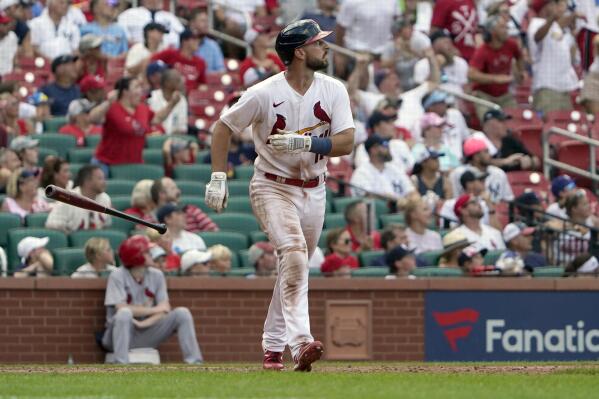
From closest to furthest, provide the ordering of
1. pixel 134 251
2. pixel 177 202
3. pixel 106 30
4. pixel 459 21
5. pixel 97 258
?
pixel 134 251 → pixel 97 258 → pixel 177 202 → pixel 106 30 → pixel 459 21

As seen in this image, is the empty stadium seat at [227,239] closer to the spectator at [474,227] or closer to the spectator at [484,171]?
the spectator at [474,227]

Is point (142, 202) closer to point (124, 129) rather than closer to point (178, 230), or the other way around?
point (178, 230)

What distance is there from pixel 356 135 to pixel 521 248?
289 cm

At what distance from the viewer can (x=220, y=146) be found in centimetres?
1001

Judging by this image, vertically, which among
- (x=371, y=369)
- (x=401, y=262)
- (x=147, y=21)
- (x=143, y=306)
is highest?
(x=147, y=21)

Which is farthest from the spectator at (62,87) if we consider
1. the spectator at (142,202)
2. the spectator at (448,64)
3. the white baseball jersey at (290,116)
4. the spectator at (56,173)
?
the white baseball jersey at (290,116)

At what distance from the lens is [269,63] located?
62.9 feet

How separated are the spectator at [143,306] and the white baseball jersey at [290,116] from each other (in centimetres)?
348

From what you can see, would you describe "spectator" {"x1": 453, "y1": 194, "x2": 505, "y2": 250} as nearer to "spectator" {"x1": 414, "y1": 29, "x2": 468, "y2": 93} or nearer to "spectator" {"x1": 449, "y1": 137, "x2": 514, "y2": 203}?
"spectator" {"x1": 449, "y1": 137, "x2": 514, "y2": 203}

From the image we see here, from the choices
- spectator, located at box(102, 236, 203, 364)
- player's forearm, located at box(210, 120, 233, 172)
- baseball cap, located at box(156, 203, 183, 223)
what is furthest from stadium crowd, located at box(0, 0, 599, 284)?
player's forearm, located at box(210, 120, 233, 172)

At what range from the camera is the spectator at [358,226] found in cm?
1543

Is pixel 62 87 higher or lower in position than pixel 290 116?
higher

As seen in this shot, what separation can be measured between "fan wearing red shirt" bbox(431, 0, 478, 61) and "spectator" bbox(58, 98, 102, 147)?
6.03m

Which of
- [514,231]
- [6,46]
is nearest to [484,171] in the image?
[514,231]
